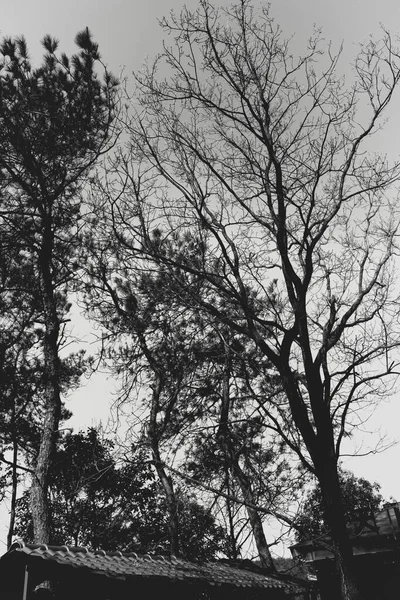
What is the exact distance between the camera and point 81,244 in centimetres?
939

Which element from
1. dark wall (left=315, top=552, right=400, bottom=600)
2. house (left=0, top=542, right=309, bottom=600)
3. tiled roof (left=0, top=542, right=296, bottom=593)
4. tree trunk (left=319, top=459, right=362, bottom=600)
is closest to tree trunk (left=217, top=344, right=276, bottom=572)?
tiled roof (left=0, top=542, right=296, bottom=593)

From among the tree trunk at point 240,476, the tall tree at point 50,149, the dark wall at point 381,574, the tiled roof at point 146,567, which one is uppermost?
the tall tree at point 50,149

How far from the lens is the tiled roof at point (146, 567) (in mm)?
5645

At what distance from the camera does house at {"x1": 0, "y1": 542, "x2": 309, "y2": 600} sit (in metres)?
5.57

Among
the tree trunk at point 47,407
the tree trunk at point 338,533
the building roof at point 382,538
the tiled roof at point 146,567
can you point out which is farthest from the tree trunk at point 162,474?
the tree trunk at point 338,533

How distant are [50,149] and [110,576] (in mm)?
7110

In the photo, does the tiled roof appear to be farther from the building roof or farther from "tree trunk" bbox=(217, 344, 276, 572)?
the building roof

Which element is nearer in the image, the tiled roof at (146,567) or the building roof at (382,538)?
the tiled roof at (146,567)

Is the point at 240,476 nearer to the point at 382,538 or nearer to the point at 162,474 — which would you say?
the point at 162,474

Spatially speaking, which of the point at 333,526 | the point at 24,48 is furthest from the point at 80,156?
the point at 333,526

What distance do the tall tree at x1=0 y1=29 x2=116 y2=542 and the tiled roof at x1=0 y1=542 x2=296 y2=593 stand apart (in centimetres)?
257

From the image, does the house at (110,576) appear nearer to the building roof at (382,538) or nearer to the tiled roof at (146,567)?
the tiled roof at (146,567)

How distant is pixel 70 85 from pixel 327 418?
24.1 feet

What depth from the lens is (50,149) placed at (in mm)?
9258
